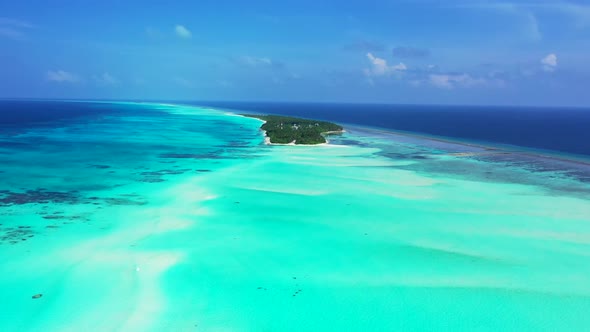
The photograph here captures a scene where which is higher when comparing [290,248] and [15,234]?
[290,248]

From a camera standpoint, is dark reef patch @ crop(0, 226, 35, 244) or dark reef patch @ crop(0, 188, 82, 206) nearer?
dark reef patch @ crop(0, 226, 35, 244)

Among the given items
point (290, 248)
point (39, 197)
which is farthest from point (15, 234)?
point (290, 248)

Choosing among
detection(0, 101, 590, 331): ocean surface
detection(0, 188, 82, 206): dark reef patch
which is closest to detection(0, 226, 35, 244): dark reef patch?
detection(0, 101, 590, 331): ocean surface

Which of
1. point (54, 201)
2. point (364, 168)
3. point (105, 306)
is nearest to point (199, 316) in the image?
point (105, 306)

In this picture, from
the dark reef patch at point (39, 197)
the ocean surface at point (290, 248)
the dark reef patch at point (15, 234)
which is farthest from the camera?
the dark reef patch at point (39, 197)

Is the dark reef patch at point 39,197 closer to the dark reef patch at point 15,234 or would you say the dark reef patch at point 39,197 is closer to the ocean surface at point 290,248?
the ocean surface at point 290,248

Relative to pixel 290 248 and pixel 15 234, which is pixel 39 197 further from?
pixel 290 248

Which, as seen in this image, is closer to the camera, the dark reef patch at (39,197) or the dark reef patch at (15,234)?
the dark reef patch at (15,234)

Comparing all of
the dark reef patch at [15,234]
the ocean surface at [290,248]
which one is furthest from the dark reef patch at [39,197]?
the dark reef patch at [15,234]

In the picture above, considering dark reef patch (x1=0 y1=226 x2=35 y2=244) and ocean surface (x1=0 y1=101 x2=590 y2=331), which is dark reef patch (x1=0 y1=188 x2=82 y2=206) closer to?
ocean surface (x1=0 y1=101 x2=590 y2=331)
